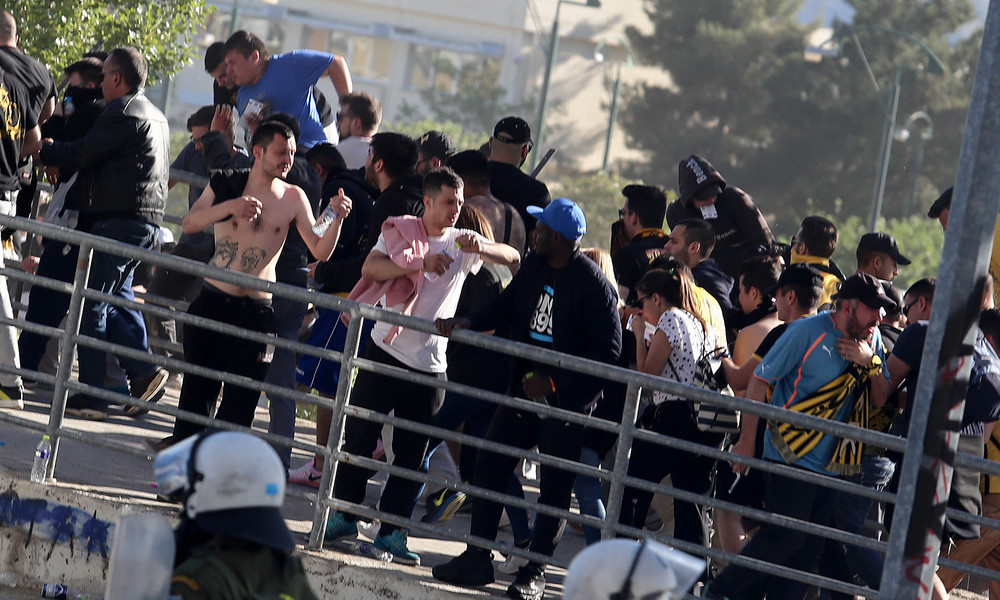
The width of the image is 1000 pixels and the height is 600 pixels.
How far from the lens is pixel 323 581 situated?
5.91m

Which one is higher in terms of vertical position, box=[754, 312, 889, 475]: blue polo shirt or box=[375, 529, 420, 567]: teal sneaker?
box=[754, 312, 889, 475]: blue polo shirt

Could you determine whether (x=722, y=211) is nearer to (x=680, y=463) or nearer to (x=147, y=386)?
(x=680, y=463)

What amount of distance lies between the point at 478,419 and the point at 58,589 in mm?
2379

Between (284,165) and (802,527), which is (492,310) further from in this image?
(802,527)

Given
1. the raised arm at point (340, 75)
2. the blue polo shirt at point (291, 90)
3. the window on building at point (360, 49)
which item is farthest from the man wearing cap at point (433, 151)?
the window on building at point (360, 49)

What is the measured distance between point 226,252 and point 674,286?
2.26m

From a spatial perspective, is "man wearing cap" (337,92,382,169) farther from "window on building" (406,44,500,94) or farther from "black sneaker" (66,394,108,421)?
"window on building" (406,44,500,94)

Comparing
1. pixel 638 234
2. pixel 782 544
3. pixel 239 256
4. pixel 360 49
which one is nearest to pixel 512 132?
pixel 638 234

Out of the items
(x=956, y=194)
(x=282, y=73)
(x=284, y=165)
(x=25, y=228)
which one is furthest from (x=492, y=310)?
(x=282, y=73)

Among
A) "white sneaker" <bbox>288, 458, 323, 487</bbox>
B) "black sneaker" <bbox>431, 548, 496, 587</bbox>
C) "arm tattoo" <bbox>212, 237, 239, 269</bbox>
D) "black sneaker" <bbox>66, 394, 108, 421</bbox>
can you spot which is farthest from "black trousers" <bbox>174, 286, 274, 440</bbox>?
"black sneaker" <bbox>431, 548, 496, 587</bbox>

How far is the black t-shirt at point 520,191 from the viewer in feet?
26.3

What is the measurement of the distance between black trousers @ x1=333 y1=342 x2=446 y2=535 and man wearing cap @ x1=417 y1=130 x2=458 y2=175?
2.30m

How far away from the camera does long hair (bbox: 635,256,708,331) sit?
664 centimetres

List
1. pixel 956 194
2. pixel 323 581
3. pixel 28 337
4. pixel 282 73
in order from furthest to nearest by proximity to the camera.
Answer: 1. pixel 282 73
2. pixel 28 337
3. pixel 323 581
4. pixel 956 194
